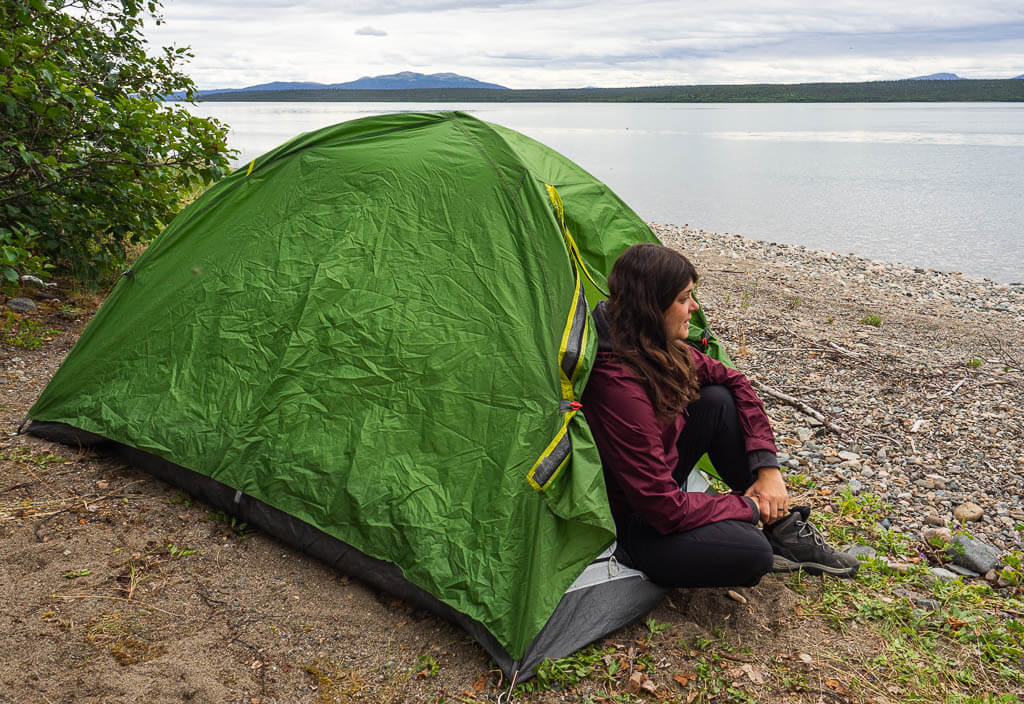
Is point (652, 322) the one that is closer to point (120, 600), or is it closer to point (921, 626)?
point (921, 626)

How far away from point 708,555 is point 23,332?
5.90 meters

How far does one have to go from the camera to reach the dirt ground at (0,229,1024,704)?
302 cm

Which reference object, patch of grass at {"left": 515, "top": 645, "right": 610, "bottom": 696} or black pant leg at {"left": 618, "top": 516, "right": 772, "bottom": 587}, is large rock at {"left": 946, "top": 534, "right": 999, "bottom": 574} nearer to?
black pant leg at {"left": 618, "top": 516, "right": 772, "bottom": 587}

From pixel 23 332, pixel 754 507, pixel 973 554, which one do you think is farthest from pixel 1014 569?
pixel 23 332

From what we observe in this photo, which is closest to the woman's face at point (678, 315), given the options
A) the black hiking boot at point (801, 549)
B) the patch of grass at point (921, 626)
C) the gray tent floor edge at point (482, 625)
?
the gray tent floor edge at point (482, 625)

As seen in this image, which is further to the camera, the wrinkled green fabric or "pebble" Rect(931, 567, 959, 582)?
"pebble" Rect(931, 567, 959, 582)

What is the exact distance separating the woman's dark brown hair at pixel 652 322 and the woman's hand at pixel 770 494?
629 millimetres

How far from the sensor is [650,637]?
132 inches

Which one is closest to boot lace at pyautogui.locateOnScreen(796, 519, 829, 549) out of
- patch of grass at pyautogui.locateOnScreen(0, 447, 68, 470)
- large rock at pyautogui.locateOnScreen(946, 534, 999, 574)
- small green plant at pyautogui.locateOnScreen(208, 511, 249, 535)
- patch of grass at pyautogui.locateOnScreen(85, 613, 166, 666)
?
large rock at pyautogui.locateOnScreen(946, 534, 999, 574)

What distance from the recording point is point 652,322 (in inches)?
130

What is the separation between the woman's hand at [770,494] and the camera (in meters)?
Answer: 3.61

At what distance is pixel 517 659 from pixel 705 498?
3.33ft

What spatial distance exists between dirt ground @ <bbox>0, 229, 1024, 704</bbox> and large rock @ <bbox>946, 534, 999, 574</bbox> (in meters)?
0.96

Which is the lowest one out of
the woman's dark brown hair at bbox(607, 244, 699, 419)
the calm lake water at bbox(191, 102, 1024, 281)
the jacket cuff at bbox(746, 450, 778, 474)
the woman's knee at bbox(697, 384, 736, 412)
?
the calm lake water at bbox(191, 102, 1024, 281)
